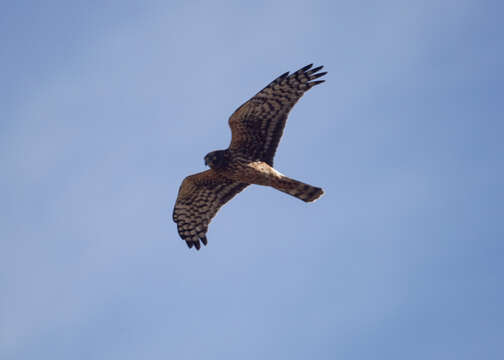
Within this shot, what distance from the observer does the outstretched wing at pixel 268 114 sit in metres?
12.6

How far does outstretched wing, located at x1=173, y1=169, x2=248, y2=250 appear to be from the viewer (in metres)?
13.4

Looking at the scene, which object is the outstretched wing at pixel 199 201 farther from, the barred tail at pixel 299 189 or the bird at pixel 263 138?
the barred tail at pixel 299 189

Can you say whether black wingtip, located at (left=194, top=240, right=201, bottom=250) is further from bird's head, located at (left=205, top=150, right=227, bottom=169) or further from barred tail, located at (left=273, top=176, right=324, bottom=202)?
barred tail, located at (left=273, top=176, right=324, bottom=202)

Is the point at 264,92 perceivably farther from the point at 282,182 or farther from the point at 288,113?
the point at 282,182

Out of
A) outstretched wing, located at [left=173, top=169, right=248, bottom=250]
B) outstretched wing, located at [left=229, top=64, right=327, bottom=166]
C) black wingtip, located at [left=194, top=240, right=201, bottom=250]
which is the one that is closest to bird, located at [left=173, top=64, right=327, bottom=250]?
outstretched wing, located at [left=229, top=64, right=327, bottom=166]

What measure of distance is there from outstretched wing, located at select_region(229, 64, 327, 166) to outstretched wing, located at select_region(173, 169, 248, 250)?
867 millimetres

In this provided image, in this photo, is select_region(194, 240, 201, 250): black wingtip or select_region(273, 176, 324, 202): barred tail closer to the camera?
select_region(273, 176, 324, 202): barred tail

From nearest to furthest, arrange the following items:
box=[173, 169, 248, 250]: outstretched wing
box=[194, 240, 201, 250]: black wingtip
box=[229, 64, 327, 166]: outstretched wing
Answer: box=[229, 64, 327, 166]: outstretched wing
box=[173, 169, 248, 250]: outstretched wing
box=[194, 240, 201, 250]: black wingtip

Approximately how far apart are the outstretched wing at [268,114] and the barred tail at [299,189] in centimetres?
35

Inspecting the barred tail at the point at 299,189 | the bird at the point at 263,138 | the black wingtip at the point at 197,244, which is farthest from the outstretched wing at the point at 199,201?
the barred tail at the point at 299,189

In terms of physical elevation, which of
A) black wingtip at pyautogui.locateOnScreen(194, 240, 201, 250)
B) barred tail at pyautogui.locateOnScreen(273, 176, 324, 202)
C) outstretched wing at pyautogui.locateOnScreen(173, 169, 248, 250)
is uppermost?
outstretched wing at pyautogui.locateOnScreen(173, 169, 248, 250)

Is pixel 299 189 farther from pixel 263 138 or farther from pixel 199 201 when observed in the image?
pixel 199 201

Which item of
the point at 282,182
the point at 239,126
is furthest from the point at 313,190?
the point at 239,126

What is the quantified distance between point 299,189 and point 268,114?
1.26 m
